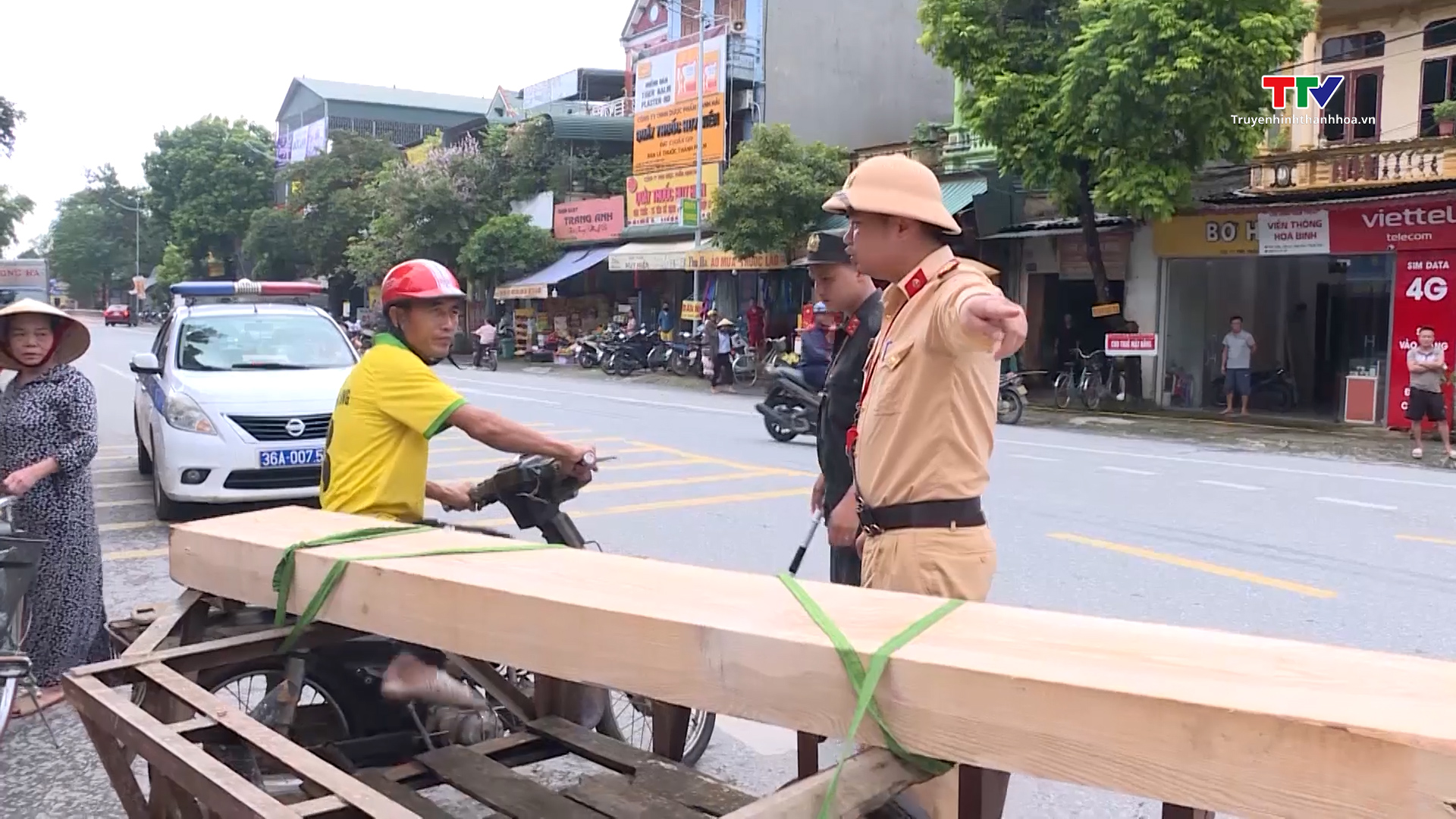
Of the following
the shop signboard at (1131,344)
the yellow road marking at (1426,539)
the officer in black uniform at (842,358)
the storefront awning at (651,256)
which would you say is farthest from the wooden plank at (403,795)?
the storefront awning at (651,256)

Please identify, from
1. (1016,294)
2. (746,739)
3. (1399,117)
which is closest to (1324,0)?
(1399,117)

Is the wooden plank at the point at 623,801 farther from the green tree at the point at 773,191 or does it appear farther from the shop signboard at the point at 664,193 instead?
the shop signboard at the point at 664,193

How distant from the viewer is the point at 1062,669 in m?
1.73

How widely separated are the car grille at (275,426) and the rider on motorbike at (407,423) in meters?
4.49

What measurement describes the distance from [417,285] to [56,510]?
2.11 metres

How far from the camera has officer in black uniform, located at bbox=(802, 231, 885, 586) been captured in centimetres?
379

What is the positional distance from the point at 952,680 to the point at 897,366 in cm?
112

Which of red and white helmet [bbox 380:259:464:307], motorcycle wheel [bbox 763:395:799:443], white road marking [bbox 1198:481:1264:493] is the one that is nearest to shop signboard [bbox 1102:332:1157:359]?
motorcycle wheel [bbox 763:395:799:443]

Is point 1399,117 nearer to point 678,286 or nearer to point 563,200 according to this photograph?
point 678,286

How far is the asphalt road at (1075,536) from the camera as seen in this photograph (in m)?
4.26

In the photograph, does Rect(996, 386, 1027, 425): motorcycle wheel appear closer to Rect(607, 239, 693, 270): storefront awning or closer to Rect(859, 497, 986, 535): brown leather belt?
Rect(607, 239, 693, 270): storefront awning

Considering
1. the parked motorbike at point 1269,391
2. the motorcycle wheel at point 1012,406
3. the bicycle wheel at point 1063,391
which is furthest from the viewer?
the bicycle wheel at point 1063,391

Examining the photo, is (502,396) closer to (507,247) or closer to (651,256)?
(651,256)

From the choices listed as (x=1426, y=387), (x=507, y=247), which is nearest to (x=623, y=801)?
(x=1426, y=387)
